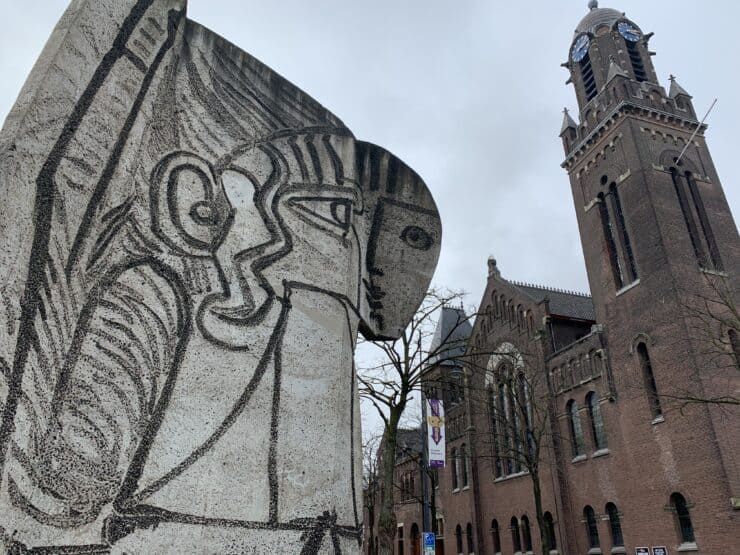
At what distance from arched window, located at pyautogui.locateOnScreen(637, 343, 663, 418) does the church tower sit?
4 centimetres

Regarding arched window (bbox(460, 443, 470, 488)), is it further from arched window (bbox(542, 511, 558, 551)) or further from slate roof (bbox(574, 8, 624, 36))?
slate roof (bbox(574, 8, 624, 36))

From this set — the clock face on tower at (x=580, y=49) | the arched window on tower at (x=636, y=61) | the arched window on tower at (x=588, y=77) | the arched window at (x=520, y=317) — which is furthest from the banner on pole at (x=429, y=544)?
the clock face on tower at (x=580, y=49)

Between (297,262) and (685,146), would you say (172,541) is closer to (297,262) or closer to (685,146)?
(297,262)

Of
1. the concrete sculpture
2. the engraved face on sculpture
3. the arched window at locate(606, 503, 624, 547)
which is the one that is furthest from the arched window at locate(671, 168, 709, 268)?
the concrete sculpture

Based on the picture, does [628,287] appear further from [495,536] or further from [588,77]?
[495,536]

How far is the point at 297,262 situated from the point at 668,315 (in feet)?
65.5

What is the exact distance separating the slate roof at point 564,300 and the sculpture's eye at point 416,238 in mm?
27834

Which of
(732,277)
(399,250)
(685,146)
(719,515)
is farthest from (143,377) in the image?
(685,146)

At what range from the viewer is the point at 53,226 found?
2.15 metres

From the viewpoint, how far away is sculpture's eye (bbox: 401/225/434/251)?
3.58 meters

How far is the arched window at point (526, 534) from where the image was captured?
25.0 m

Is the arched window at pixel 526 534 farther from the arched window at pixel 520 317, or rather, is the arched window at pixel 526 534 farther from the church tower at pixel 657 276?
the arched window at pixel 520 317

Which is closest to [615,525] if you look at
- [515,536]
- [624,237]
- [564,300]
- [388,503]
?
[515,536]

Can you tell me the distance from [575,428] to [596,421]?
53.5 inches
